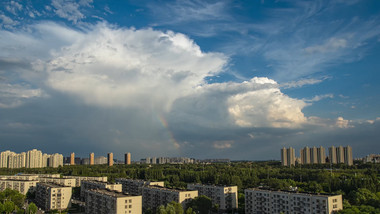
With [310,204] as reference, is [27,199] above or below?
below

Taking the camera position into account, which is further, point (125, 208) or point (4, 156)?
point (4, 156)

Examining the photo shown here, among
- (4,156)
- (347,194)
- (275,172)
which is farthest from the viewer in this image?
(4,156)

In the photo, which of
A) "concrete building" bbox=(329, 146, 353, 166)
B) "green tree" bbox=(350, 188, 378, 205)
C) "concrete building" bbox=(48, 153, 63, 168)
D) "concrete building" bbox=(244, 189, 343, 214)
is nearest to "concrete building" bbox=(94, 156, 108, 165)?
"concrete building" bbox=(48, 153, 63, 168)

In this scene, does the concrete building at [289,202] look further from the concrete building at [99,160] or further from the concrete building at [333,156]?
the concrete building at [99,160]

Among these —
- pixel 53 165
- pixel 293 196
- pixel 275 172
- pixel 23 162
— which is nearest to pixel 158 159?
pixel 53 165

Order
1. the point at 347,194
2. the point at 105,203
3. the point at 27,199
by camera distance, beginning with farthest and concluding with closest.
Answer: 1. the point at 27,199
2. the point at 347,194
3. the point at 105,203

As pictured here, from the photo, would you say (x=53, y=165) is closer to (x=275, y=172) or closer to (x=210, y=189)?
(x=275, y=172)

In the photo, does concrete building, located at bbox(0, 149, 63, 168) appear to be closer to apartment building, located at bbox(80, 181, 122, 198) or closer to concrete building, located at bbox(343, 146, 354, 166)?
apartment building, located at bbox(80, 181, 122, 198)
